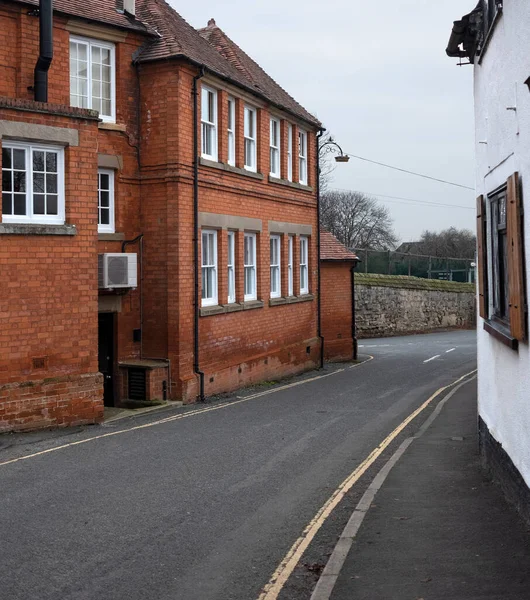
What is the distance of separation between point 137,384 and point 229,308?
3864 mm

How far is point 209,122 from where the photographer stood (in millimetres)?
20516

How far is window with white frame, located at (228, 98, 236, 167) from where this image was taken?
21.8 metres

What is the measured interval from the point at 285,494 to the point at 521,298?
13.1ft

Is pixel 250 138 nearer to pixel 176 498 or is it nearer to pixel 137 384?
pixel 137 384

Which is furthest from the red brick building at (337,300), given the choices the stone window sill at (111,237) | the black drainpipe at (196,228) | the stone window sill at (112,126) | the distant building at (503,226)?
the distant building at (503,226)

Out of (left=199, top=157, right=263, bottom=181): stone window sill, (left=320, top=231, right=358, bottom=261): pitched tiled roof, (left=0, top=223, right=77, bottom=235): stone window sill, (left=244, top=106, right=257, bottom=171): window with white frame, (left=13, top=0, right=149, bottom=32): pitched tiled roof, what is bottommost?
(left=0, top=223, right=77, bottom=235): stone window sill

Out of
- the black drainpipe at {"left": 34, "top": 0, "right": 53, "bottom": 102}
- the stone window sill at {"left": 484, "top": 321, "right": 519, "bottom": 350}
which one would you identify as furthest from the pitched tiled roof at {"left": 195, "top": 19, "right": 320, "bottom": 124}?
the stone window sill at {"left": 484, "top": 321, "right": 519, "bottom": 350}

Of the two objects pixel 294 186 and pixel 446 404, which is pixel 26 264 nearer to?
pixel 446 404

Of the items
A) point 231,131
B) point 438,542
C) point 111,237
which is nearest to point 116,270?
point 111,237

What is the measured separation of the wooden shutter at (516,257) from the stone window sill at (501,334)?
7.5 inches

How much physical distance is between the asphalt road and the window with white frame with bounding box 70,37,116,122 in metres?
7.00

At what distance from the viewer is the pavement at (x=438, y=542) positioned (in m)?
6.38

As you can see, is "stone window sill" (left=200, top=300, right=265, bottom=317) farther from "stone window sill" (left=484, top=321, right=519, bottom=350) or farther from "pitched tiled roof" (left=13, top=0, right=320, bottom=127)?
"stone window sill" (left=484, top=321, right=519, bottom=350)

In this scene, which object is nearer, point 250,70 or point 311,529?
point 311,529
